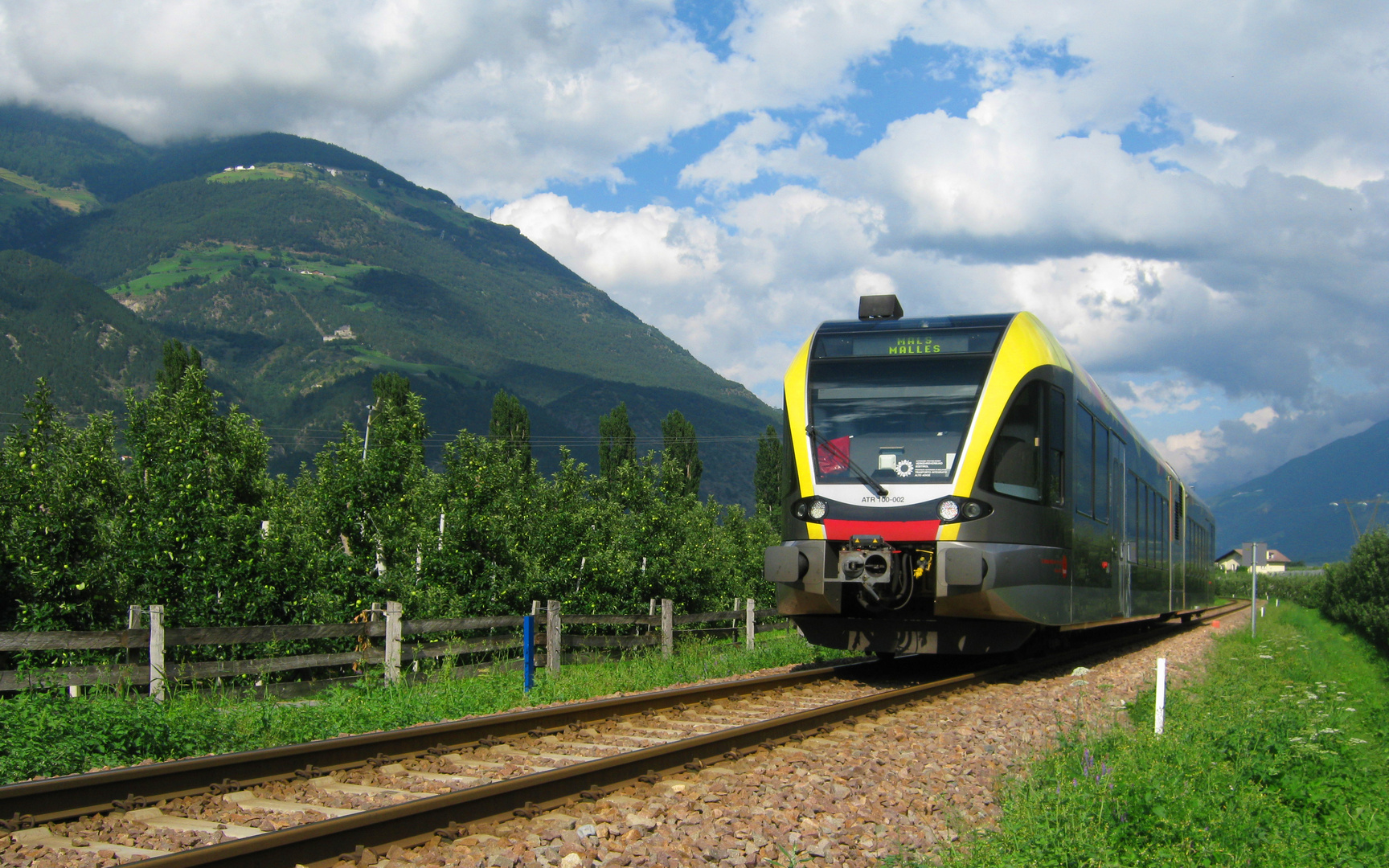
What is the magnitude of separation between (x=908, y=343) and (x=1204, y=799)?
663 cm

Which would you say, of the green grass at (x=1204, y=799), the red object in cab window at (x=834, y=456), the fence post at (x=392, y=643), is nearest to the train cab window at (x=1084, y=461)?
the red object in cab window at (x=834, y=456)

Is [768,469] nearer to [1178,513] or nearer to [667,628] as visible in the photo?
[1178,513]

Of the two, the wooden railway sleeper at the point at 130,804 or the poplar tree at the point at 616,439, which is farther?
the poplar tree at the point at 616,439

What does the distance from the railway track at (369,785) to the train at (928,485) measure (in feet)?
6.31

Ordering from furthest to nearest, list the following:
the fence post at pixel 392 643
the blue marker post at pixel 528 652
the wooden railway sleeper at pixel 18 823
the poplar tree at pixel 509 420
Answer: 1. the poplar tree at pixel 509 420
2. the blue marker post at pixel 528 652
3. the fence post at pixel 392 643
4. the wooden railway sleeper at pixel 18 823

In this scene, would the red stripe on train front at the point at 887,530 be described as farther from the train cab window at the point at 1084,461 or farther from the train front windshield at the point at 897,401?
the train cab window at the point at 1084,461

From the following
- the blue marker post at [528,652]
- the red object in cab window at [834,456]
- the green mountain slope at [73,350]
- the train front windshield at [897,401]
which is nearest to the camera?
the train front windshield at [897,401]

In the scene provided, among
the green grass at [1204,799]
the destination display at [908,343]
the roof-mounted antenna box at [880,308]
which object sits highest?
the roof-mounted antenna box at [880,308]

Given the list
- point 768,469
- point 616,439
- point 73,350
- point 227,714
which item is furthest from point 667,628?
point 73,350

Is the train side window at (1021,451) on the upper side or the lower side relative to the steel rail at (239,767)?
upper

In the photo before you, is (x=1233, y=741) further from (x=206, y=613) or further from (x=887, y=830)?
(x=206, y=613)

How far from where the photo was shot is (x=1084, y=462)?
13.7 meters

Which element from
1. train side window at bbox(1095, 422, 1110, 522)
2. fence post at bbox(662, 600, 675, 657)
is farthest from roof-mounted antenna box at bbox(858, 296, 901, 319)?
fence post at bbox(662, 600, 675, 657)

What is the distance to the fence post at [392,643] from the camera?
11.9 meters
